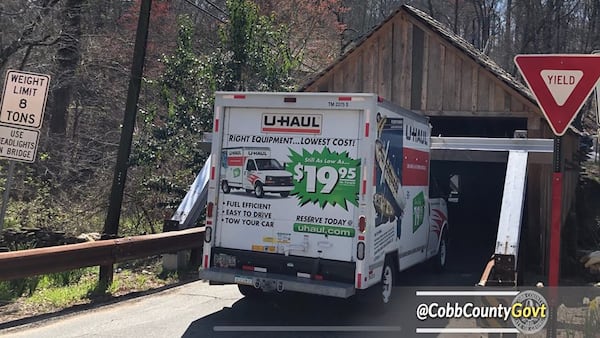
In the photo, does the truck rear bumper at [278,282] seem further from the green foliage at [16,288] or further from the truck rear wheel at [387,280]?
the green foliage at [16,288]

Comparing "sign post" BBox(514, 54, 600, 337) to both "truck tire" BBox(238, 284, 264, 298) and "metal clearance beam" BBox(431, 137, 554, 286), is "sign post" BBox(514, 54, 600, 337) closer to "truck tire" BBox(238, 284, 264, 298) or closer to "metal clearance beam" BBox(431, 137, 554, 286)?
"metal clearance beam" BBox(431, 137, 554, 286)

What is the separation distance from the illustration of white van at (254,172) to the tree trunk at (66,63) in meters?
12.5

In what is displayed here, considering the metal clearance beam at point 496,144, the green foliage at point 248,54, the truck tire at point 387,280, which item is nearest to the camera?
the truck tire at point 387,280

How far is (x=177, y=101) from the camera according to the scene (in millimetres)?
15883

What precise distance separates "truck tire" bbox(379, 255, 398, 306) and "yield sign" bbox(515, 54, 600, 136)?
3.44m

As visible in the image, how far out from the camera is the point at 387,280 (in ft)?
27.0

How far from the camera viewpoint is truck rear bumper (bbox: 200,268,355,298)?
23.5ft

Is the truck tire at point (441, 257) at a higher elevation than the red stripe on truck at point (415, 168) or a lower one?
lower

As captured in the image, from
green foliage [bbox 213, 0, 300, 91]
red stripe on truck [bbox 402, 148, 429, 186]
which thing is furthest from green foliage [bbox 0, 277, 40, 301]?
green foliage [bbox 213, 0, 300, 91]

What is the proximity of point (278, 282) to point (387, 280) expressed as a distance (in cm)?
166

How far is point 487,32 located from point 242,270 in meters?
35.3

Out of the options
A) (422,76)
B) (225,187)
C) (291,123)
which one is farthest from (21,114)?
Result: (422,76)

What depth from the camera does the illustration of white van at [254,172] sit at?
7816 millimetres

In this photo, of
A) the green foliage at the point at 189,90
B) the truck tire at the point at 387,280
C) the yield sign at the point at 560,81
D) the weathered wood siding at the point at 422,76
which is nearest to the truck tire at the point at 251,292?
the truck tire at the point at 387,280
